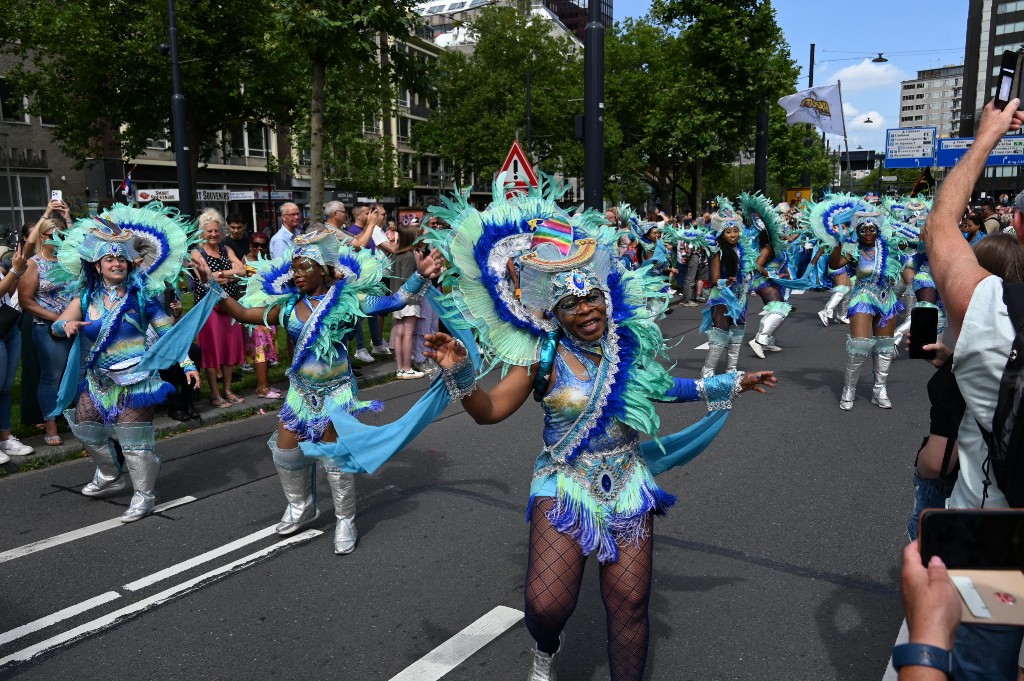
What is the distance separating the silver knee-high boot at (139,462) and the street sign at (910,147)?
35551 millimetres

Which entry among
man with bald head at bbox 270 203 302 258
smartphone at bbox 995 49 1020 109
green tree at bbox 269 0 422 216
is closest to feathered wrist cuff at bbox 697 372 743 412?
smartphone at bbox 995 49 1020 109

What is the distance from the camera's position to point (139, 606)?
13.4ft

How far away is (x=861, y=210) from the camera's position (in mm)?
8281

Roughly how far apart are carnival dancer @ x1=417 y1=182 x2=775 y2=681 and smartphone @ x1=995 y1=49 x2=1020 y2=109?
127 centimetres

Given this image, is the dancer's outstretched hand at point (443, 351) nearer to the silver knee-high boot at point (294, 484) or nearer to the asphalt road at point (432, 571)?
the asphalt road at point (432, 571)

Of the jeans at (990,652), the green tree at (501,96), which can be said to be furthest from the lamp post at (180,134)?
the green tree at (501,96)

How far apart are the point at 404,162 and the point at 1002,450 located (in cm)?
5766

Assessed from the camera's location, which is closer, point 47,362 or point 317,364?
point 317,364

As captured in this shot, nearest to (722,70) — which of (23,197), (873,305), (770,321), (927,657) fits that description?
(770,321)

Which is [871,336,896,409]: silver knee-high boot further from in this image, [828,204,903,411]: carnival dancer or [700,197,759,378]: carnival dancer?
[700,197,759,378]: carnival dancer

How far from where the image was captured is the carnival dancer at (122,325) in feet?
17.1

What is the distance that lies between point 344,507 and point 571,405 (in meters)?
2.24

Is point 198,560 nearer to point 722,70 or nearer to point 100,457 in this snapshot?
point 100,457

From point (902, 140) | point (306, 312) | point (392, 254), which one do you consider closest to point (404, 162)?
point (902, 140)
